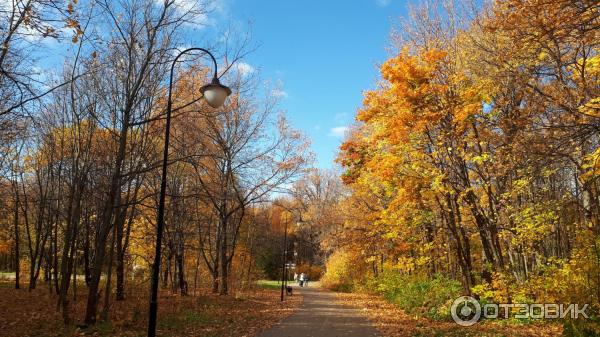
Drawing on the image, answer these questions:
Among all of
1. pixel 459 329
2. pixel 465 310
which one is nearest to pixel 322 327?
pixel 459 329

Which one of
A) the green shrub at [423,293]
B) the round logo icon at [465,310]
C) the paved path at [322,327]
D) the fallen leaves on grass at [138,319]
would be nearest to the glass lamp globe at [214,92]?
the fallen leaves on grass at [138,319]

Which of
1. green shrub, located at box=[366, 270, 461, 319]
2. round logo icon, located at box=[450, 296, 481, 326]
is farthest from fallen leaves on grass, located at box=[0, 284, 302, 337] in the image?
round logo icon, located at box=[450, 296, 481, 326]

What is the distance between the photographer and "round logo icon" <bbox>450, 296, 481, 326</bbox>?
13019 mm

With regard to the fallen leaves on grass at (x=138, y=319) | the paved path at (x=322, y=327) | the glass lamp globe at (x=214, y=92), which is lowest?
the paved path at (x=322, y=327)

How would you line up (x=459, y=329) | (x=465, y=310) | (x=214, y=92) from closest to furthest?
(x=214, y=92), (x=459, y=329), (x=465, y=310)

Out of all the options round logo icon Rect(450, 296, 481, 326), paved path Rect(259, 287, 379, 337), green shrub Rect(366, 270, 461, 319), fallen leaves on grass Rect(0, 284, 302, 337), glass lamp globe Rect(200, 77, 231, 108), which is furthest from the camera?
green shrub Rect(366, 270, 461, 319)

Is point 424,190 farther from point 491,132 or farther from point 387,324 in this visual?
point 387,324

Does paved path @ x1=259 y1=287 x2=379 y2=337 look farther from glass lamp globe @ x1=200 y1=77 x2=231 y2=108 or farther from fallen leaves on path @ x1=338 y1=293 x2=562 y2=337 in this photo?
glass lamp globe @ x1=200 y1=77 x2=231 y2=108

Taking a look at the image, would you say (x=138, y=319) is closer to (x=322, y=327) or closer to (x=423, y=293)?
(x=322, y=327)

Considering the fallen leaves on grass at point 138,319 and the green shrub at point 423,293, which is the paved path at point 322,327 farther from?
the green shrub at point 423,293

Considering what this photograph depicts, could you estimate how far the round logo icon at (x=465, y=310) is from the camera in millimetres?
13019

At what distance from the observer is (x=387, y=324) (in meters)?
13.4

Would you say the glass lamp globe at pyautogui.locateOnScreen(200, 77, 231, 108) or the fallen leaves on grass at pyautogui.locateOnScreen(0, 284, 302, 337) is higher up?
the glass lamp globe at pyautogui.locateOnScreen(200, 77, 231, 108)

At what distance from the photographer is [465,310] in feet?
45.1
